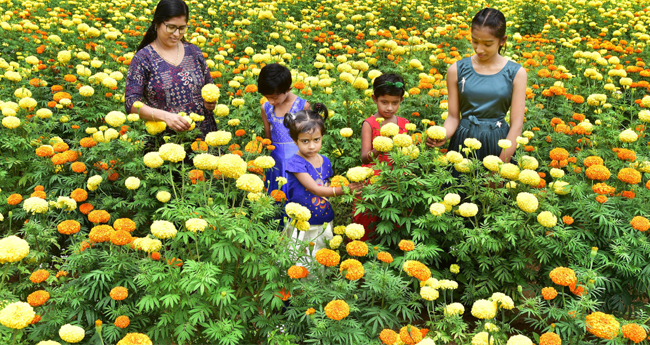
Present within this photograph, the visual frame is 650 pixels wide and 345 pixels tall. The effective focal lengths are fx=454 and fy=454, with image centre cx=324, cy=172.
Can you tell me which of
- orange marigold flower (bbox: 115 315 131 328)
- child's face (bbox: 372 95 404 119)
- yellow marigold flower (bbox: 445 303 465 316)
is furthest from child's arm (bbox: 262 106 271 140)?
yellow marigold flower (bbox: 445 303 465 316)

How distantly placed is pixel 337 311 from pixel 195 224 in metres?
0.78

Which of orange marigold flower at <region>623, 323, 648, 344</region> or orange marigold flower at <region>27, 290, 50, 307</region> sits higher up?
orange marigold flower at <region>623, 323, 648, 344</region>

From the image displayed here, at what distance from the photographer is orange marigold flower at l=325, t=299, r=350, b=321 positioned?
207 centimetres

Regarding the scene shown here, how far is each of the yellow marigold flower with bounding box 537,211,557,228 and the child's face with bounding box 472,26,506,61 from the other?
142 cm

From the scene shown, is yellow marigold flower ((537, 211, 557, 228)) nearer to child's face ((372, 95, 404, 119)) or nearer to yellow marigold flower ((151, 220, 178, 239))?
child's face ((372, 95, 404, 119))

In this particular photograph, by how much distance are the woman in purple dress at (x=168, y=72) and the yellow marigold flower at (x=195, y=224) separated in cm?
153

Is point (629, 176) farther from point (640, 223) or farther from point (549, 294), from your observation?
point (549, 294)

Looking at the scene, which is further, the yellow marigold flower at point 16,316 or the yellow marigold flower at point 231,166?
the yellow marigold flower at point 231,166

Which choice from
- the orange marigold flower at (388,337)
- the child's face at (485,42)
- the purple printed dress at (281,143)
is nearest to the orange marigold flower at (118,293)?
the orange marigold flower at (388,337)

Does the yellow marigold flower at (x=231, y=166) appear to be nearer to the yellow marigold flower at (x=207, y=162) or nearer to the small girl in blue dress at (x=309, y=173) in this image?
the yellow marigold flower at (x=207, y=162)

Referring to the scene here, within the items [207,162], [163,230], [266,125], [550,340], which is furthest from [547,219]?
[266,125]

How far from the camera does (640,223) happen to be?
100 inches

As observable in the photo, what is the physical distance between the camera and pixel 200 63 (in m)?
4.01

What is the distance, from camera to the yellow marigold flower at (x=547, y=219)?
8.37 feet
